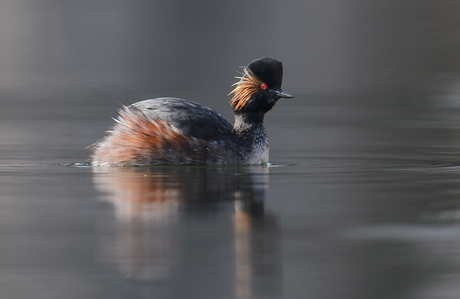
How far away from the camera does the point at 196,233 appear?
4430 mm

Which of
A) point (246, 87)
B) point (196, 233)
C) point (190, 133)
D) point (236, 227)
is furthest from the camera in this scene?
point (246, 87)

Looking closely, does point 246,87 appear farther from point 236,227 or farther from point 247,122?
point 236,227

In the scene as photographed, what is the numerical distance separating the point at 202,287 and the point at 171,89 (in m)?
16.0

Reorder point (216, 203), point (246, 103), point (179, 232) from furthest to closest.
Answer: point (246, 103) → point (216, 203) → point (179, 232)

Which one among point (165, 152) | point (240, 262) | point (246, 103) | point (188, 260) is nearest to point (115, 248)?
point (188, 260)

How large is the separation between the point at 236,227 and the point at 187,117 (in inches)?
138

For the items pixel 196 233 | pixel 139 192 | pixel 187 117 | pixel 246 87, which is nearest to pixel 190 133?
pixel 187 117

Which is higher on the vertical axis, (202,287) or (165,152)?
(165,152)

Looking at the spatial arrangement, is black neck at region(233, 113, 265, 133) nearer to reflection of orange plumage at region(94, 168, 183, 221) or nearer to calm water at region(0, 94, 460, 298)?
calm water at region(0, 94, 460, 298)

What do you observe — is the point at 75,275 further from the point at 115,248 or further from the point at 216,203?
the point at 216,203

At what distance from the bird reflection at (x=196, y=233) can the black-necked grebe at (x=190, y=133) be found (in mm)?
993

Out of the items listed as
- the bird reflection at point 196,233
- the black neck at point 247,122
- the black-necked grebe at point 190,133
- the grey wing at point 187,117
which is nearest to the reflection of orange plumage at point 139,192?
the bird reflection at point 196,233

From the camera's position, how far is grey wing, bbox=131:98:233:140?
313 inches

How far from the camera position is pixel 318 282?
3553mm
